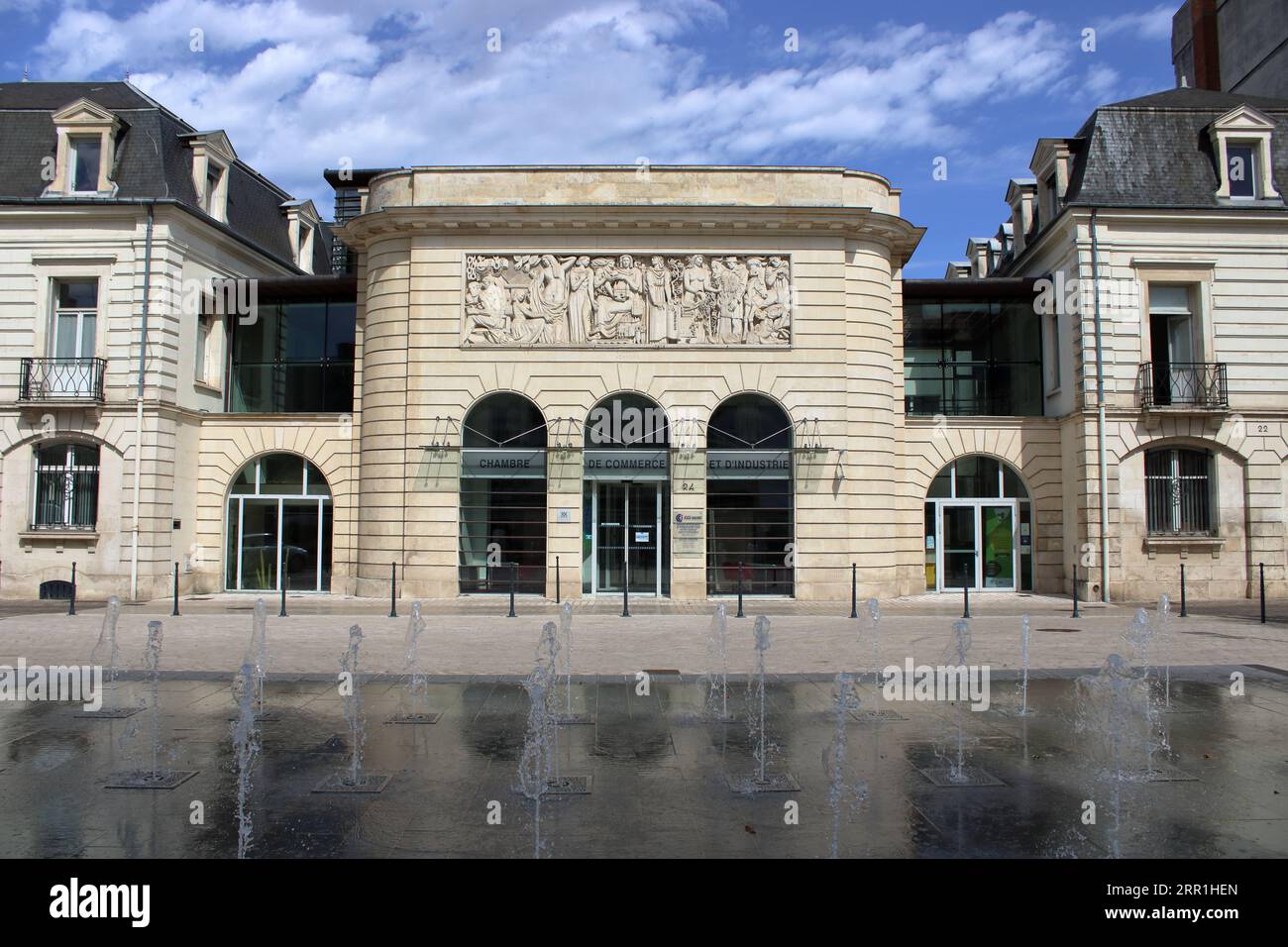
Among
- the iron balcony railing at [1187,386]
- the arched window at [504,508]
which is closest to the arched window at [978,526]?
the iron balcony railing at [1187,386]

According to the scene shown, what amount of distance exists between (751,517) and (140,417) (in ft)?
51.1

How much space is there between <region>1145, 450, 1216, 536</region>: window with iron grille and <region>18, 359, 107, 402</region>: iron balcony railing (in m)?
27.0

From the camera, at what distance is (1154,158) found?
79.8 feet

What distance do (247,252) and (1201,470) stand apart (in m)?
27.3

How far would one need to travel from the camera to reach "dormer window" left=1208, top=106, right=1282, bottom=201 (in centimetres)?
2372

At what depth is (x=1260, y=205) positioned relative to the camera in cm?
2362

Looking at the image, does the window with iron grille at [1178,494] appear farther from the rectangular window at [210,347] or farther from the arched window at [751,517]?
the rectangular window at [210,347]

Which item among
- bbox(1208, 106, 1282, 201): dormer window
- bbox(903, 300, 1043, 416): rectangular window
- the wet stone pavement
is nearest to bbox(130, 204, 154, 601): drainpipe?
the wet stone pavement

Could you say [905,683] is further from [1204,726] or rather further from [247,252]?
[247,252]

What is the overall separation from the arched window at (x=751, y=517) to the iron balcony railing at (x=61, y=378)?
15.8 m

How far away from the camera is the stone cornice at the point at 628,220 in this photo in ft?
75.9

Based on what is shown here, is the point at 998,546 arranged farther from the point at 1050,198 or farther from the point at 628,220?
the point at 628,220

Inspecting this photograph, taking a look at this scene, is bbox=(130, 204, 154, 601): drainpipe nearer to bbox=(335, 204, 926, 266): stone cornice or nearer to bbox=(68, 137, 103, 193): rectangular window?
bbox=(68, 137, 103, 193): rectangular window
